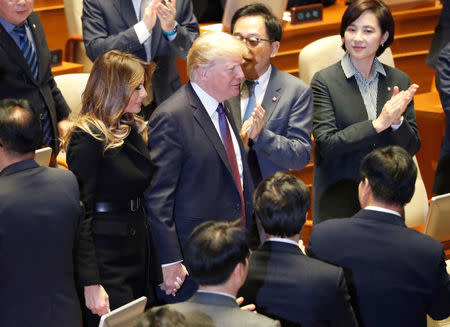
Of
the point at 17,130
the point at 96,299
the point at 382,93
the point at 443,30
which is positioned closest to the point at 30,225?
the point at 17,130

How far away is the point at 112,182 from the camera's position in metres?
2.96

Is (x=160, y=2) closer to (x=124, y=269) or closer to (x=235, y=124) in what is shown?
(x=235, y=124)

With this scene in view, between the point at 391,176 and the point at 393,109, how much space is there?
38.8 inches

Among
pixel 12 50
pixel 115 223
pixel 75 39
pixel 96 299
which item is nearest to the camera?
pixel 96 299

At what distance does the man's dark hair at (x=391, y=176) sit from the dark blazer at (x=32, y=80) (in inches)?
64.8

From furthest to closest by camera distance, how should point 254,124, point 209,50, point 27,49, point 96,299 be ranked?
point 27,49 < point 254,124 < point 209,50 < point 96,299

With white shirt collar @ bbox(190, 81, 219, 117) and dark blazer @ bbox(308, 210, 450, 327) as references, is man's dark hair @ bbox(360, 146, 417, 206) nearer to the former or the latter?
dark blazer @ bbox(308, 210, 450, 327)

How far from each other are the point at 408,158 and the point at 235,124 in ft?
2.81

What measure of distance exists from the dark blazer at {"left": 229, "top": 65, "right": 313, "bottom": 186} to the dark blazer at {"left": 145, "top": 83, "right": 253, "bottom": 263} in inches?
15.0

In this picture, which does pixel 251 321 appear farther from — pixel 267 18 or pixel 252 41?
pixel 267 18

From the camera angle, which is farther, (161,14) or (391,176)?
(161,14)

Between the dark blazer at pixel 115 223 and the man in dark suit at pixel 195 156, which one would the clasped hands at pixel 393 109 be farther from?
the dark blazer at pixel 115 223

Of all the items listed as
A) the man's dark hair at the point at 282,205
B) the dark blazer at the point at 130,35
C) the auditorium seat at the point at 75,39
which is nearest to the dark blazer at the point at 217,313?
the man's dark hair at the point at 282,205

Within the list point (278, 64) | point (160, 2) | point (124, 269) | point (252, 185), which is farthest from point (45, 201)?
point (278, 64)
